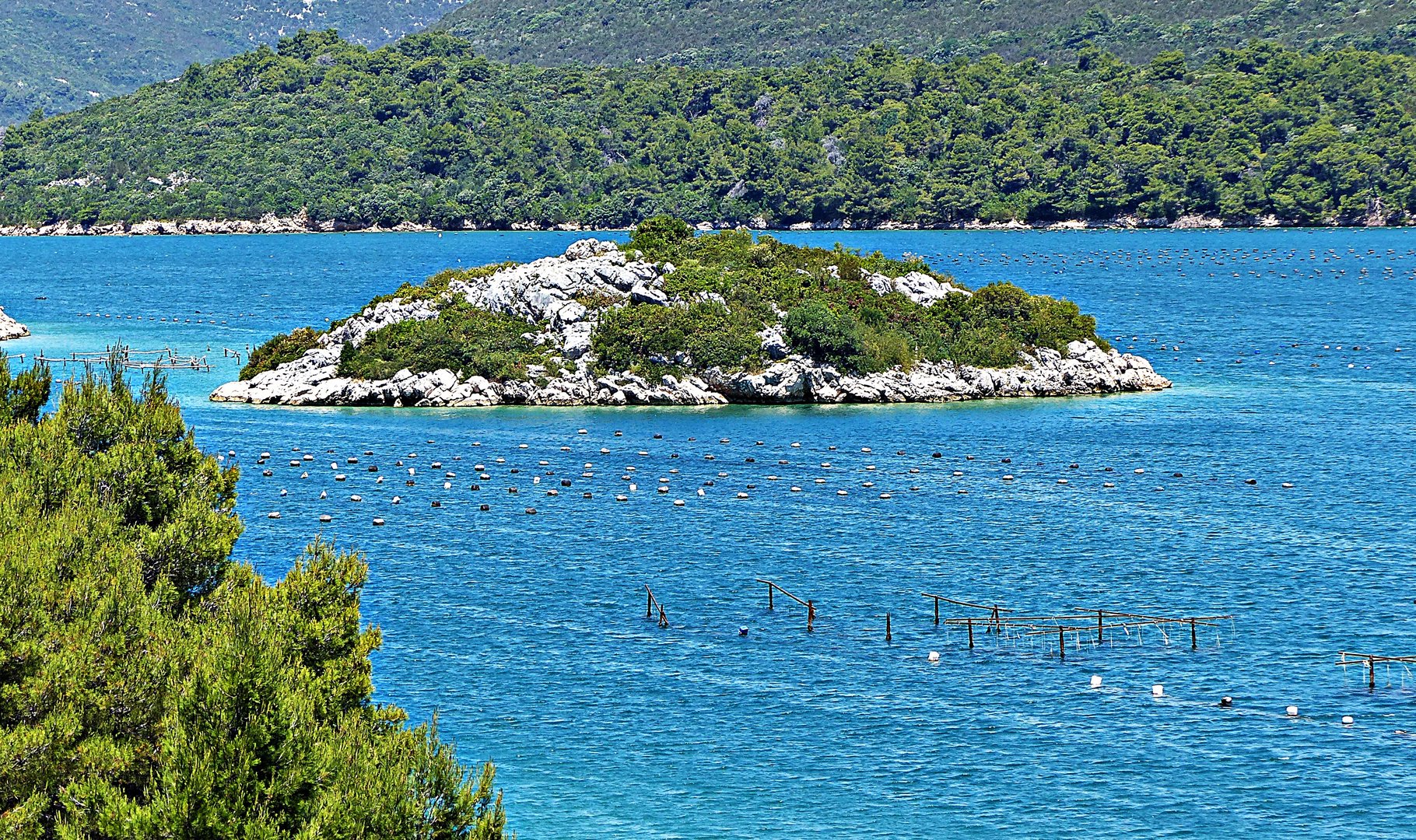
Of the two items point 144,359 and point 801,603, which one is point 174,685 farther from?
point 144,359

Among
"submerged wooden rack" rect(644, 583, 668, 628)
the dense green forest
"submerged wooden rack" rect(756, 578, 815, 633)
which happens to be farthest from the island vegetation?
the dense green forest

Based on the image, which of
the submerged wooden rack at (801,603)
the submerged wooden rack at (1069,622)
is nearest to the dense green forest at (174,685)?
the submerged wooden rack at (801,603)

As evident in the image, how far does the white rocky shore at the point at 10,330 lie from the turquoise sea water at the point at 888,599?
162 ft

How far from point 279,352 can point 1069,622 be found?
74845 mm

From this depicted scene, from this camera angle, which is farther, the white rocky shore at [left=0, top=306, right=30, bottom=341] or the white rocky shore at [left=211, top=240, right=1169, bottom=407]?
the white rocky shore at [left=0, top=306, right=30, bottom=341]

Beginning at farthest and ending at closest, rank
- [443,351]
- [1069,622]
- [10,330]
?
[10,330] < [443,351] < [1069,622]

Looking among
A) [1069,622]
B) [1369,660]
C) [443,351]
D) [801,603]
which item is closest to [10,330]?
[443,351]

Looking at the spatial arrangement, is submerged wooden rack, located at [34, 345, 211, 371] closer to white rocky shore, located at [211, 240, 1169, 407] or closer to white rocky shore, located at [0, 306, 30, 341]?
white rocky shore, located at [211, 240, 1169, 407]

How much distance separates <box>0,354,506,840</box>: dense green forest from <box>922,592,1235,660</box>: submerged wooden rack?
2195cm

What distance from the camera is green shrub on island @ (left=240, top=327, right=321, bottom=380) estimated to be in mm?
115625

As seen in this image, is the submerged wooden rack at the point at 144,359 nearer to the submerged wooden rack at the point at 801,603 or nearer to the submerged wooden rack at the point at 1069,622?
the submerged wooden rack at the point at 801,603

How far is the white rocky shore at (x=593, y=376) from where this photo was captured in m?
111

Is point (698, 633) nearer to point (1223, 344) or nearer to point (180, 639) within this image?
point (180, 639)

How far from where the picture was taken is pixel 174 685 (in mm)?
33656
